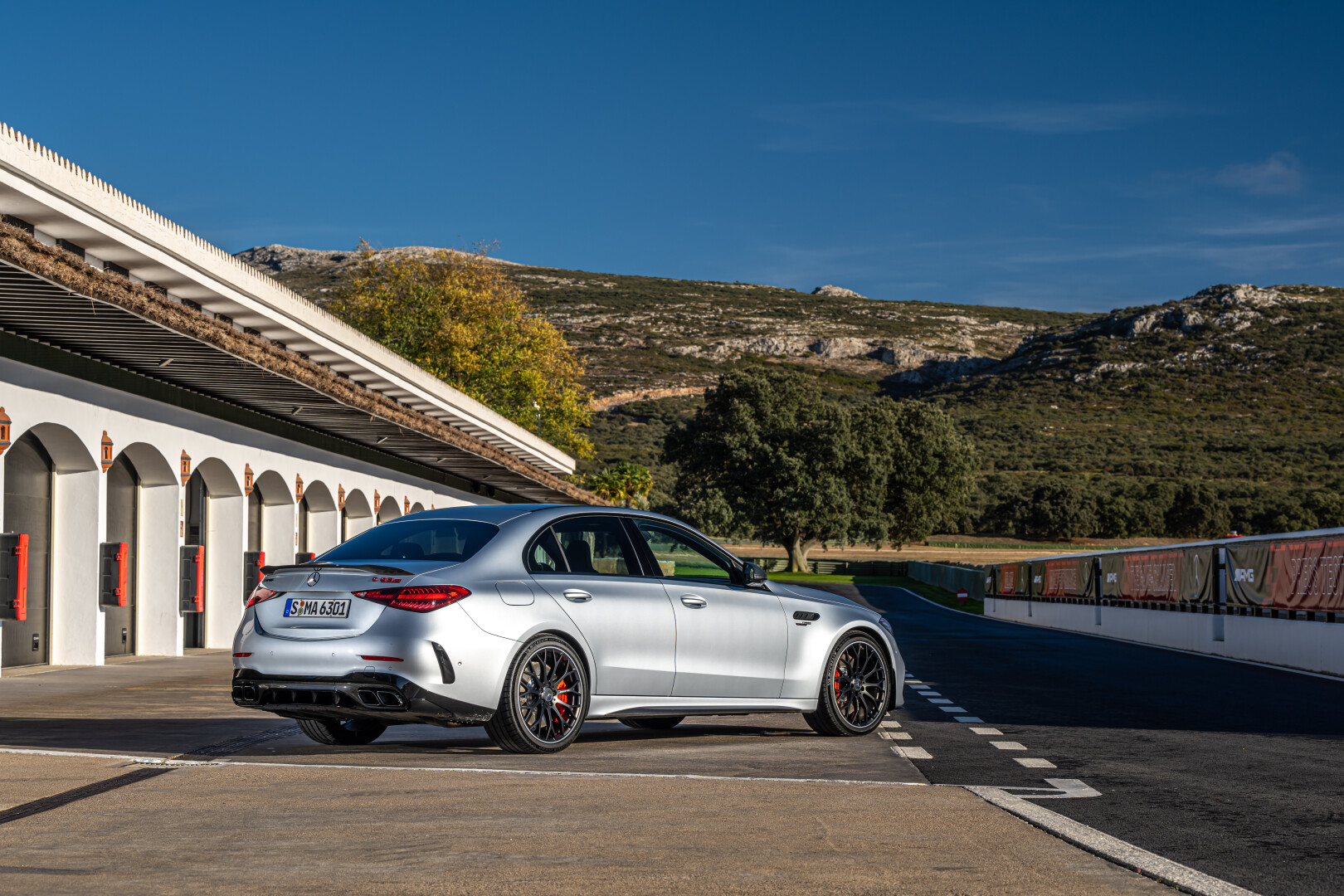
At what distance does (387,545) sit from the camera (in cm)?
941

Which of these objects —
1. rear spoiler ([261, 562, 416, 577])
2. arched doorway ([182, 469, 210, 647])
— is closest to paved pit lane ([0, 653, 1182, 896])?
rear spoiler ([261, 562, 416, 577])

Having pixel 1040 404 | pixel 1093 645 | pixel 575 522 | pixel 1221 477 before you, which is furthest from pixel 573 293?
pixel 575 522

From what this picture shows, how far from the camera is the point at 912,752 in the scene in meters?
10.2

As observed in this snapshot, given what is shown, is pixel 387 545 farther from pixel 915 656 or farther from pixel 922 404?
pixel 922 404

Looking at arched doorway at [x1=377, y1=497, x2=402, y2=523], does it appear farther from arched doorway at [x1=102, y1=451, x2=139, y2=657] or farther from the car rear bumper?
the car rear bumper

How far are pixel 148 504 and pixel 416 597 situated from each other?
14.2m

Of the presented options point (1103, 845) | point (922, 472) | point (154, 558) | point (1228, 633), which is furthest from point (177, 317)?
point (922, 472)

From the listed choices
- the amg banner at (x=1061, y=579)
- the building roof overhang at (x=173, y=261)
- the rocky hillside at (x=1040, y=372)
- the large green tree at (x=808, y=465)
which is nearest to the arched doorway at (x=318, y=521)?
the building roof overhang at (x=173, y=261)

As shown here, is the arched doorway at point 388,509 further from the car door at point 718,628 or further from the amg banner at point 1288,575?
the car door at point 718,628

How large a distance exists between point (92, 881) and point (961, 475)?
8965 centimetres

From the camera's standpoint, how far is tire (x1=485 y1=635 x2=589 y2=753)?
9023 millimetres

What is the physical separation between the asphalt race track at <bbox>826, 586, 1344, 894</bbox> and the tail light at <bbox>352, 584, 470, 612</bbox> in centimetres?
289

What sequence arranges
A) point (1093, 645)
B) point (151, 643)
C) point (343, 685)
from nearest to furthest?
point (343, 685) → point (151, 643) → point (1093, 645)

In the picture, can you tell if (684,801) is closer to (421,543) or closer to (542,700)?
(542,700)
